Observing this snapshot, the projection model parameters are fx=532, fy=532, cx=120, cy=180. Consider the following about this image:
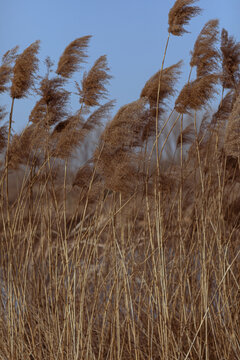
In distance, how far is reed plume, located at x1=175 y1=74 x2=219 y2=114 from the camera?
8.70 ft

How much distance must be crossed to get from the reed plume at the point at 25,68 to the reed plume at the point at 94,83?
0.90 feet

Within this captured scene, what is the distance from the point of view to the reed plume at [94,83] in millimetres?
2797

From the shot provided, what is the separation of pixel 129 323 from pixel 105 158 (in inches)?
32.2

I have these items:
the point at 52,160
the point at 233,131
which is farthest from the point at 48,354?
the point at 233,131

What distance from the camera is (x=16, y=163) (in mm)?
2961

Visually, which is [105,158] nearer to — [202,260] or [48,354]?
[202,260]

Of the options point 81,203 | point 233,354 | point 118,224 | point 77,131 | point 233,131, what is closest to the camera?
point 233,131

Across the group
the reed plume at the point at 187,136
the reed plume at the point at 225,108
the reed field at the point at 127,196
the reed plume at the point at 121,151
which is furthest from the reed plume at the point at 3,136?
the reed plume at the point at 225,108

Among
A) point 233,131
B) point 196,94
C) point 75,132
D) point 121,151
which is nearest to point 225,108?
point 196,94

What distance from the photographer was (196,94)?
2.64 m

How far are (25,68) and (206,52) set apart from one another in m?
0.97

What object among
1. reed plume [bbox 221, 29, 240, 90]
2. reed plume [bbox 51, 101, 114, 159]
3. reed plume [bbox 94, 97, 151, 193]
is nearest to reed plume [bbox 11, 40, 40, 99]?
reed plume [bbox 51, 101, 114, 159]

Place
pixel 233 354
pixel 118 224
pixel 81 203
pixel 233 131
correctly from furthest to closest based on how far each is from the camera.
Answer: pixel 118 224
pixel 81 203
pixel 233 354
pixel 233 131

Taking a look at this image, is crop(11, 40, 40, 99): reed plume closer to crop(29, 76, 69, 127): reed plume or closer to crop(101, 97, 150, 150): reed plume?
crop(29, 76, 69, 127): reed plume
